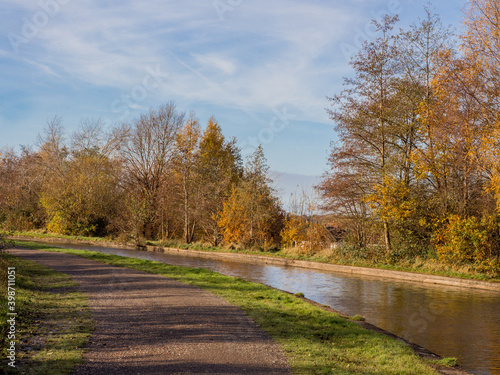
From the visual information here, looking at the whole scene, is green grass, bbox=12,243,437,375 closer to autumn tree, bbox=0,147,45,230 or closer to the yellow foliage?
the yellow foliage

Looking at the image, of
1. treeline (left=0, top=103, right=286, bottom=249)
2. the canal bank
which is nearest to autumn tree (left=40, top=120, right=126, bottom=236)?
treeline (left=0, top=103, right=286, bottom=249)

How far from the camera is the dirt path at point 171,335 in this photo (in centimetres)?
567

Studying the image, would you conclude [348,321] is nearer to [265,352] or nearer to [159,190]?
[265,352]

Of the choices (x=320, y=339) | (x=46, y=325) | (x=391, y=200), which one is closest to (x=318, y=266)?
(x=391, y=200)

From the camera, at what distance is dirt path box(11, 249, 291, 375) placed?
223 inches

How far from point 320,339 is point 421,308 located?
245 inches

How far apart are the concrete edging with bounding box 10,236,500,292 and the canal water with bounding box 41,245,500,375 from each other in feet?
1.97

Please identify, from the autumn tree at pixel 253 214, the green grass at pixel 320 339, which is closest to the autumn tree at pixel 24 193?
the autumn tree at pixel 253 214

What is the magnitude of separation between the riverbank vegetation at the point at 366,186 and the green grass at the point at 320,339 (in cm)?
842

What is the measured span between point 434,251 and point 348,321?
41.6 ft

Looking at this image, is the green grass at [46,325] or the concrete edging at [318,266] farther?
the concrete edging at [318,266]

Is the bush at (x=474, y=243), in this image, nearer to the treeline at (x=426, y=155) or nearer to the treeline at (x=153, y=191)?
the treeline at (x=426, y=155)

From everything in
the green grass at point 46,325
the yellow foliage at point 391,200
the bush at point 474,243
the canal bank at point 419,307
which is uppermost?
the yellow foliage at point 391,200

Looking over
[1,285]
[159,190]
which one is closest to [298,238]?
[159,190]
